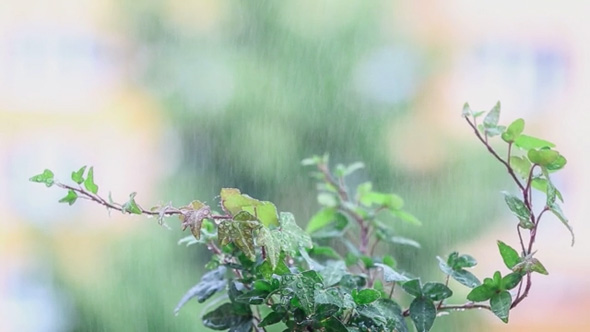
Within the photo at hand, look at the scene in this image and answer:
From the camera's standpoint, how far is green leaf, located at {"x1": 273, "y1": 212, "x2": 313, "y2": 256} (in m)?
0.53

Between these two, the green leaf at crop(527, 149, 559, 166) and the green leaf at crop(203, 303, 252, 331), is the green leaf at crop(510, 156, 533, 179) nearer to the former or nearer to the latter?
the green leaf at crop(527, 149, 559, 166)

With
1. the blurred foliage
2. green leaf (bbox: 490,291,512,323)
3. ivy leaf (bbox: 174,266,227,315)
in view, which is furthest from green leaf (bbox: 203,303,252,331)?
the blurred foliage

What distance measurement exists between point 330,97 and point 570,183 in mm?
418

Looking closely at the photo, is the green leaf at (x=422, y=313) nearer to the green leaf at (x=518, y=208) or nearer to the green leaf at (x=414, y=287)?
the green leaf at (x=414, y=287)

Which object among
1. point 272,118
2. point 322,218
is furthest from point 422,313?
point 272,118

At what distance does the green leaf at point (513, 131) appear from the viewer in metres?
0.59

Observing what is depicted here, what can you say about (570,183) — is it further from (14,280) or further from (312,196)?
(14,280)

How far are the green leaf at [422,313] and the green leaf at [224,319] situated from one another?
0.16 m

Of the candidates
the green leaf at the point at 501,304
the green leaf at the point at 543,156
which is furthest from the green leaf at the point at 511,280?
the green leaf at the point at 543,156

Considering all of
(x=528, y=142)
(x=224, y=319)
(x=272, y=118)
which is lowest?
(x=224, y=319)

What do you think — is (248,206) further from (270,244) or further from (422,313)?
(422,313)

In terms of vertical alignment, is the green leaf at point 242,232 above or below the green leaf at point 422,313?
above

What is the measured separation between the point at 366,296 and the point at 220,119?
0.54 metres

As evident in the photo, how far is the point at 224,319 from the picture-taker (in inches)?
24.9
